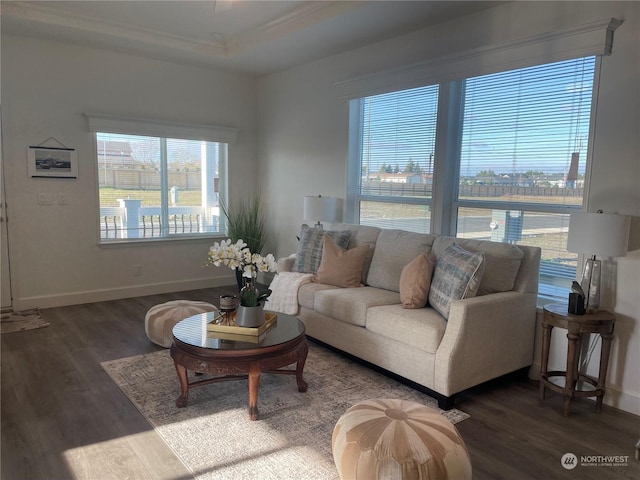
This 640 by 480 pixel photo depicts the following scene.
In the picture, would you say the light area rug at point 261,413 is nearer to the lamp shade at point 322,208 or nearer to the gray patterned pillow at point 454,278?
the gray patterned pillow at point 454,278

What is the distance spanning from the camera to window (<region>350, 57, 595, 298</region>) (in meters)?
3.15

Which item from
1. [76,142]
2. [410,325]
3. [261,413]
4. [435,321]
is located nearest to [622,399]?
[435,321]

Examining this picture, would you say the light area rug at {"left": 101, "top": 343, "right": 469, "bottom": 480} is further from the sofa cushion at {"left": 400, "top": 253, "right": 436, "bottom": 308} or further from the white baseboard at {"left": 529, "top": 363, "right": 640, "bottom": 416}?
the white baseboard at {"left": 529, "top": 363, "right": 640, "bottom": 416}

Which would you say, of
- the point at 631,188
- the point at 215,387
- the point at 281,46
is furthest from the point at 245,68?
the point at 631,188

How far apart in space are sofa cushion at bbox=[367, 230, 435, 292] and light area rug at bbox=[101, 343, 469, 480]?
70 centimetres

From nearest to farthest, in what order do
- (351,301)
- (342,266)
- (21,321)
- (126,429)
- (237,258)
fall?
(126,429)
(237,258)
(351,301)
(342,266)
(21,321)

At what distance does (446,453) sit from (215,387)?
171cm

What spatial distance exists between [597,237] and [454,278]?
2.74ft

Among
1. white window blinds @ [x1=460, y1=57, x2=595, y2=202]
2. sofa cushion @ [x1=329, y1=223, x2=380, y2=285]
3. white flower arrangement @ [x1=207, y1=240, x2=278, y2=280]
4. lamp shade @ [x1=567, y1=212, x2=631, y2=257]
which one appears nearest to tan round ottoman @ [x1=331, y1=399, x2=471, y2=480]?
white flower arrangement @ [x1=207, y1=240, x2=278, y2=280]

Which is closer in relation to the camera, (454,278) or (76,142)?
(454,278)

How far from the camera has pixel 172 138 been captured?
539 cm

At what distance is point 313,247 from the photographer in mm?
4125

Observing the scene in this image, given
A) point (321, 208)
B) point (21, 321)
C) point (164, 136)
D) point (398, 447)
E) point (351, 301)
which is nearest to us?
point (398, 447)

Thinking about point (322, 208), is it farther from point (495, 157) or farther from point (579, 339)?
point (579, 339)
